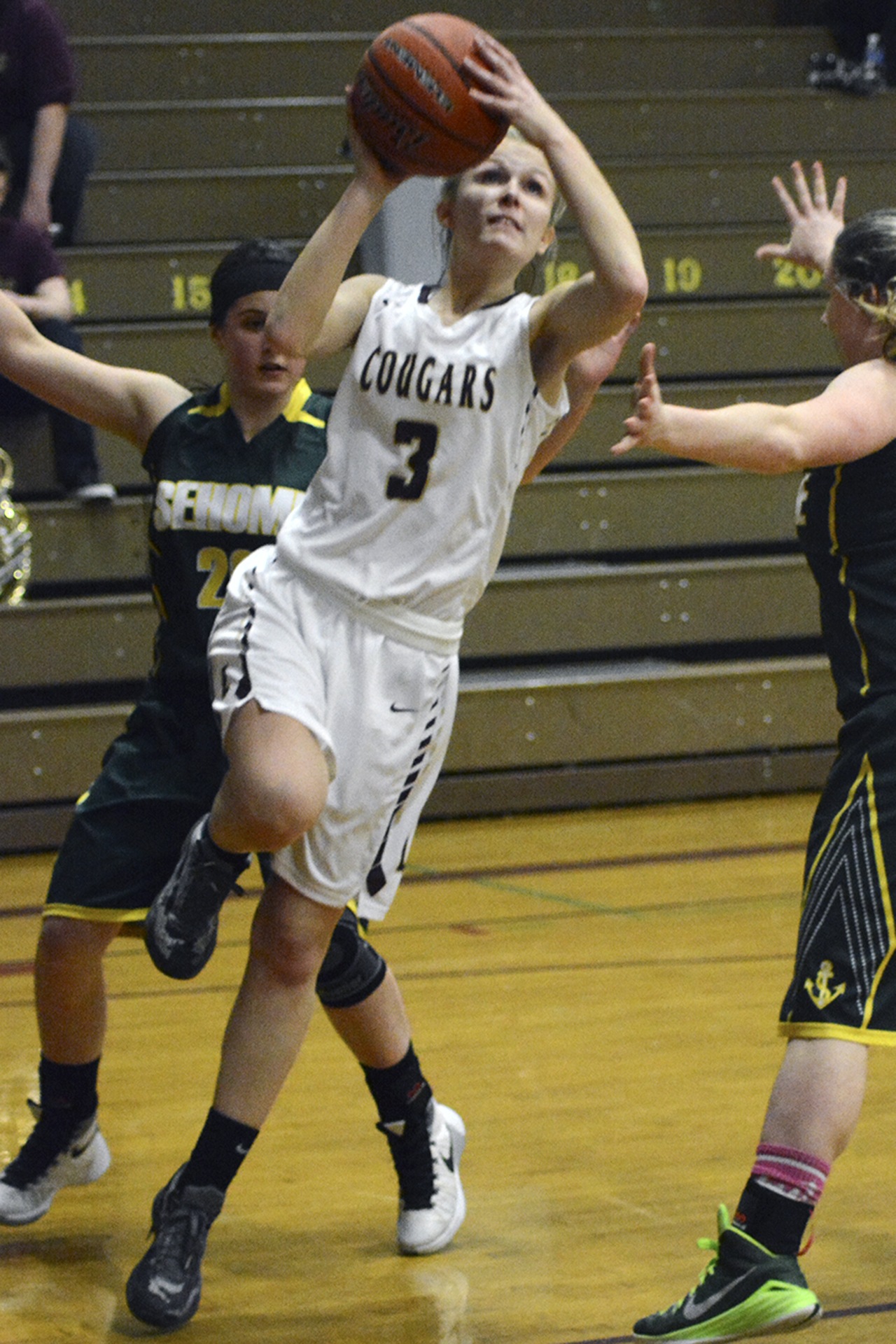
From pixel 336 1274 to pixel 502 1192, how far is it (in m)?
0.41

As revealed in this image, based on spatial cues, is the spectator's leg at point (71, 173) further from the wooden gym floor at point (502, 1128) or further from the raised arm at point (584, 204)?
the raised arm at point (584, 204)

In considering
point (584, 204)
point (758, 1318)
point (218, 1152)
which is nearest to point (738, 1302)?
point (758, 1318)

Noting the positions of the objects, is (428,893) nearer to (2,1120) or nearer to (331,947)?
(2,1120)

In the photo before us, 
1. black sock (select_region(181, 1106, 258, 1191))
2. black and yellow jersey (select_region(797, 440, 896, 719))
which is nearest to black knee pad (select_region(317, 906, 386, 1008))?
black sock (select_region(181, 1106, 258, 1191))

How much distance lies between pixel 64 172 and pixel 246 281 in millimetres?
4085

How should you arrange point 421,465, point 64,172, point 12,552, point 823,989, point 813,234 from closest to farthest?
point 823,989 < point 421,465 < point 813,234 < point 12,552 < point 64,172

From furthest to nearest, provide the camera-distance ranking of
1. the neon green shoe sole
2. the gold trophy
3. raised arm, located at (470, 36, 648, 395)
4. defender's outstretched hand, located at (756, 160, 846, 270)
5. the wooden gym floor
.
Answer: the gold trophy < defender's outstretched hand, located at (756, 160, 846, 270) < the wooden gym floor < raised arm, located at (470, 36, 648, 395) < the neon green shoe sole

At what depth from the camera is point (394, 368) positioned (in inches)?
101

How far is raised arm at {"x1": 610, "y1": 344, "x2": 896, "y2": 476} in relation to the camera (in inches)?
91.4

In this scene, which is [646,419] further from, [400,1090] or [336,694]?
[400,1090]

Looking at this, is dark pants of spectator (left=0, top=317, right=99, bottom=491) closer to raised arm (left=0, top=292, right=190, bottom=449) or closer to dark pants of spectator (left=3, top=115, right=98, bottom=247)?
dark pants of spectator (left=3, top=115, right=98, bottom=247)

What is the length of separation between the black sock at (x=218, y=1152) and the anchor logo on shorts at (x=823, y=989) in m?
0.82

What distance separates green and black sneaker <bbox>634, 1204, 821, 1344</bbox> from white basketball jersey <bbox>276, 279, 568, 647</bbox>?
3.05 feet

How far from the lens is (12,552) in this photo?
605cm
